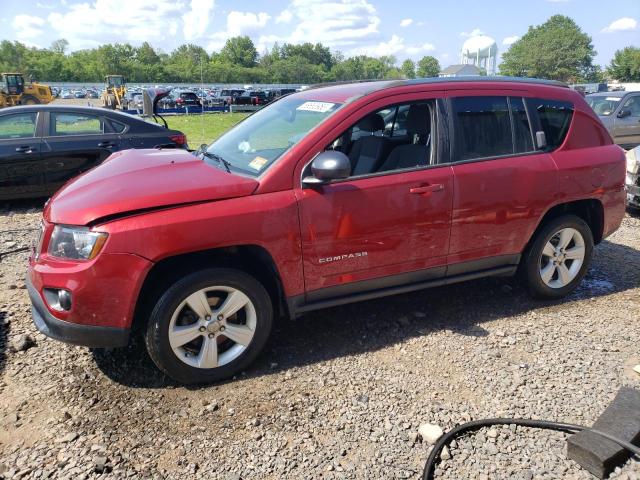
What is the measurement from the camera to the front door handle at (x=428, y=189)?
3649mm

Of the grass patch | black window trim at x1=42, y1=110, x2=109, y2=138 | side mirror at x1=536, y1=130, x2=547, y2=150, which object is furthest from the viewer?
the grass patch

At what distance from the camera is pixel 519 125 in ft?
13.7

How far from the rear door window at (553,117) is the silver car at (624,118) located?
28.7ft

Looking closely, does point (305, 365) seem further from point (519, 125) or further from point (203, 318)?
point (519, 125)

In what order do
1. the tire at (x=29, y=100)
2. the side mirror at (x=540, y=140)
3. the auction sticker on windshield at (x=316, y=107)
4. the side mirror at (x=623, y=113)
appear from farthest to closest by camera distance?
the tire at (x=29, y=100), the side mirror at (x=623, y=113), the side mirror at (x=540, y=140), the auction sticker on windshield at (x=316, y=107)

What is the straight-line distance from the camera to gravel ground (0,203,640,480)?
2.68 metres

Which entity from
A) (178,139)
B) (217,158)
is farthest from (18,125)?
(217,158)

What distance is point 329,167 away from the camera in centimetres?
322

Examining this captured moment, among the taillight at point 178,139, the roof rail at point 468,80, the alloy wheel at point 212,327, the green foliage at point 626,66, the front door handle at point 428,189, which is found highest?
the green foliage at point 626,66

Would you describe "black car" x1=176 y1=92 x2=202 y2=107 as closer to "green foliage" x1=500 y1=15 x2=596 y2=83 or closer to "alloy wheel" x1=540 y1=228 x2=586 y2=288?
"alloy wheel" x1=540 y1=228 x2=586 y2=288

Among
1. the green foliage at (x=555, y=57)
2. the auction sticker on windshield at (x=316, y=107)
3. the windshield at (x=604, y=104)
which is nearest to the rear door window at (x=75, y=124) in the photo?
the auction sticker on windshield at (x=316, y=107)

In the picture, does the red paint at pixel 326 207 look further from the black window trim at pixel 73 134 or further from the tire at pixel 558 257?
the black window trim at pixel 73 134

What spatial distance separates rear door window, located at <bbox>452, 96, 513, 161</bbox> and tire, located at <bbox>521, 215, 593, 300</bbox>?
857 mm

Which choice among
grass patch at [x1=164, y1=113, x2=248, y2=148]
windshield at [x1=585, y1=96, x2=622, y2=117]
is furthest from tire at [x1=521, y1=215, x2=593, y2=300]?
windshield at [x1=585, y1=96, x2=622, y2=117]
